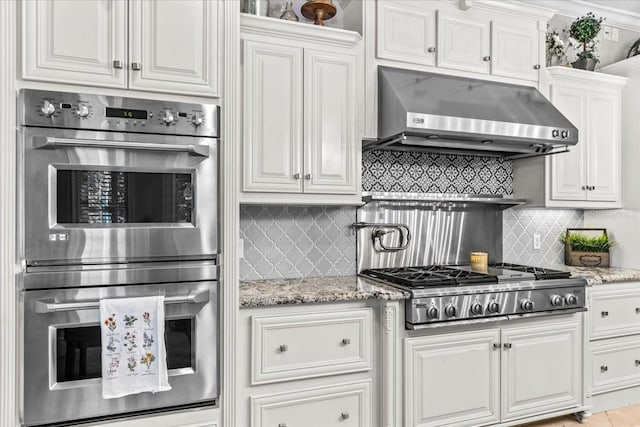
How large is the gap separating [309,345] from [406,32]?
1934mm

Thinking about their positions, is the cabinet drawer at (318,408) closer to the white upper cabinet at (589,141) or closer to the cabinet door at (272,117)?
the cabinet door at (272,117)

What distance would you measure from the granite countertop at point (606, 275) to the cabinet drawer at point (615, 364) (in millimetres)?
410

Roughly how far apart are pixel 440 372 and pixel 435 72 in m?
1.80

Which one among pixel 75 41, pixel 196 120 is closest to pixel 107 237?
pixel 196 120

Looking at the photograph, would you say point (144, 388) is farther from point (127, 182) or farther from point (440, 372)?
point (440, 372)

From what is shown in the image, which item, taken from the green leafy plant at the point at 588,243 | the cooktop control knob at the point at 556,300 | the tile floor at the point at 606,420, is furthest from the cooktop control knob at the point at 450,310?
the green leafy plant at the point at 588,243

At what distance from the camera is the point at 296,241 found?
2865 mm

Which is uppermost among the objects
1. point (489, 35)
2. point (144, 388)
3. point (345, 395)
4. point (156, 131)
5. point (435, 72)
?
point (489, 35)

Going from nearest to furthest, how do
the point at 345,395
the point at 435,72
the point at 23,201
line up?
the point at 23,201 → the point at 345,395 → the point at 435,72

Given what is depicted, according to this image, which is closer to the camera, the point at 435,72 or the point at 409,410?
the point at 409,410

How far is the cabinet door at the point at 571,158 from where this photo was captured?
10.6ft

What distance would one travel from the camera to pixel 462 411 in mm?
2508

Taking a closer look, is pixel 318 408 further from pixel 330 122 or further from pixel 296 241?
pixel 330 122

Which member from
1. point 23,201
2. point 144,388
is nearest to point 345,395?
point 144,388
